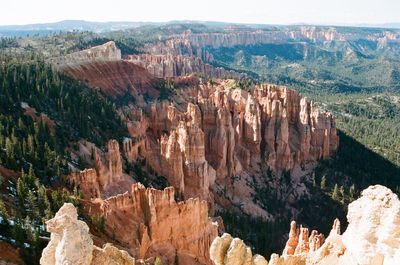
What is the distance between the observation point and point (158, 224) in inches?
1284

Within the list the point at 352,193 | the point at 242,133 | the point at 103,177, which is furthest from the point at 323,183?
the point at 103,177

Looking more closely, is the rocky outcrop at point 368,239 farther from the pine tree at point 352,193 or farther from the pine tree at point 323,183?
the pine tree at point 323,183

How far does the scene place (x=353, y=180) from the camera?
68500 mm

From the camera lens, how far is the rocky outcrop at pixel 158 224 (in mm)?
29953

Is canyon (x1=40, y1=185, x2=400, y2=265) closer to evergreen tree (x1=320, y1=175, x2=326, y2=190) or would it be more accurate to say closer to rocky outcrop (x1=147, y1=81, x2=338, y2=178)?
rocky outcrop (x1=147, y1=81, x2=338, y2=178)

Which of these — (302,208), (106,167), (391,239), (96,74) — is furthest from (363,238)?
(96,74)

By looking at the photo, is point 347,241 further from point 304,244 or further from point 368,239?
point 304,244

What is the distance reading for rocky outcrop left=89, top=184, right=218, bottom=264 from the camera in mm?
29953

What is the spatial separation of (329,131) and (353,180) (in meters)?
8.52

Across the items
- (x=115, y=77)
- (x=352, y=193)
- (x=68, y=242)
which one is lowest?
(x=352, y=193)

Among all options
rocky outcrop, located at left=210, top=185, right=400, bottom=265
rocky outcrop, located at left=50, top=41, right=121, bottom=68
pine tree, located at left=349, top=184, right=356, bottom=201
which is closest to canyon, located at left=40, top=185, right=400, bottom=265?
rocky outcrop, located at left=210, top=185, right=400, bottom=265

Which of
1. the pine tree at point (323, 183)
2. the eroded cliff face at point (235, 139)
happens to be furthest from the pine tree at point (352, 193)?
the eroded cliff face at point (235, 139)

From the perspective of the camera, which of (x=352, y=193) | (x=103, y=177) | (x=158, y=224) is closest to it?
(x=158, y=224)

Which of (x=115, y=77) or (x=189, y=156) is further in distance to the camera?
(x=115, y=77)
